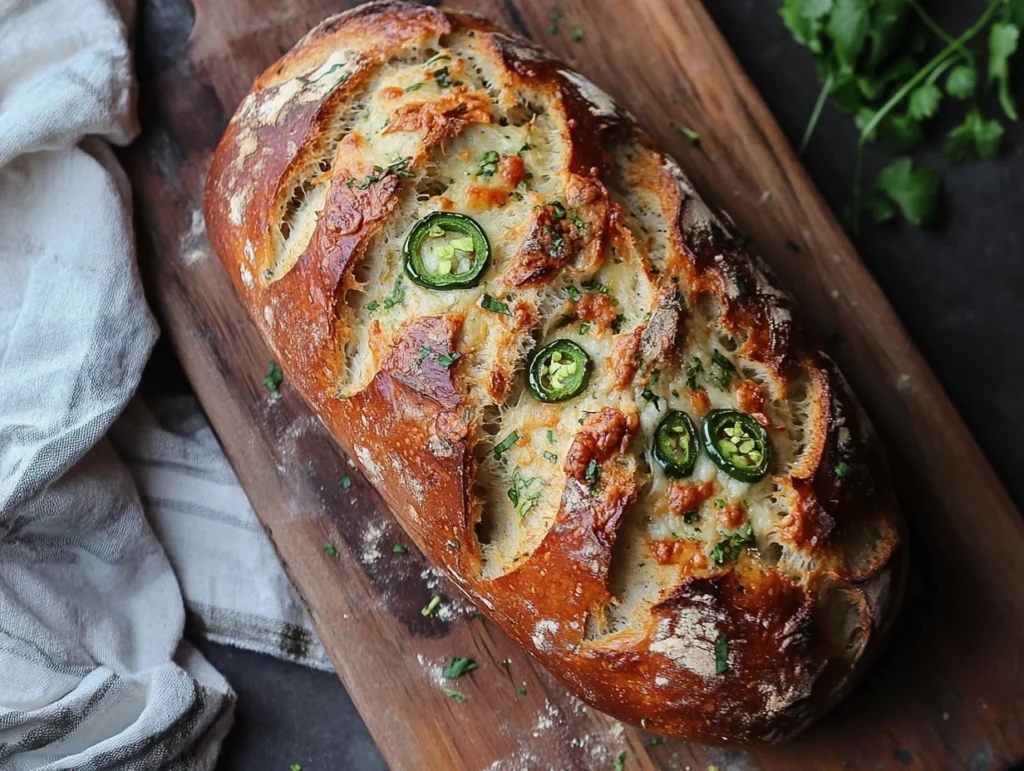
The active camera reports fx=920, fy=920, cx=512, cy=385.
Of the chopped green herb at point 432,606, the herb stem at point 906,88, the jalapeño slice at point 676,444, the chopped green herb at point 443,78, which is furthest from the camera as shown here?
the herb stem at point 906,88

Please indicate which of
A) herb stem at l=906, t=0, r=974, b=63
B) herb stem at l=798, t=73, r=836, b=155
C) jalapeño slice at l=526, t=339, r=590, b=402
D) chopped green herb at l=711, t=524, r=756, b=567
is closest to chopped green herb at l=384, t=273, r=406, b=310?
jalapeño slice at l=526, t=339, r=590, b=402

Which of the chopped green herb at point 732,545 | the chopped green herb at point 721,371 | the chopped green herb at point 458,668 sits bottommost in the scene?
the chopped green herb at point 458,668

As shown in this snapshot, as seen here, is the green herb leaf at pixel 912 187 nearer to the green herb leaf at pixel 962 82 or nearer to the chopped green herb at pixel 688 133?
the green herb leaf at pixel 962 82

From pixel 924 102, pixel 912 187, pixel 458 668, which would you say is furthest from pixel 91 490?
pixel 924 102

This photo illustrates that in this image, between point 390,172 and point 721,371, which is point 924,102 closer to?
point 721,371

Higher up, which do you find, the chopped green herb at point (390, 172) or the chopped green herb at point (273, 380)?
the chopped green herb at point (390, 172)

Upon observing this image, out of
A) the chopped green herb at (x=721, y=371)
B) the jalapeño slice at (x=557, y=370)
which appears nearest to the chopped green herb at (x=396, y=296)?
the jalapeño slice at (x=557, y=370)

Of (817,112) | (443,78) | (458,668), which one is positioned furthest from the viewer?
(817,112)
